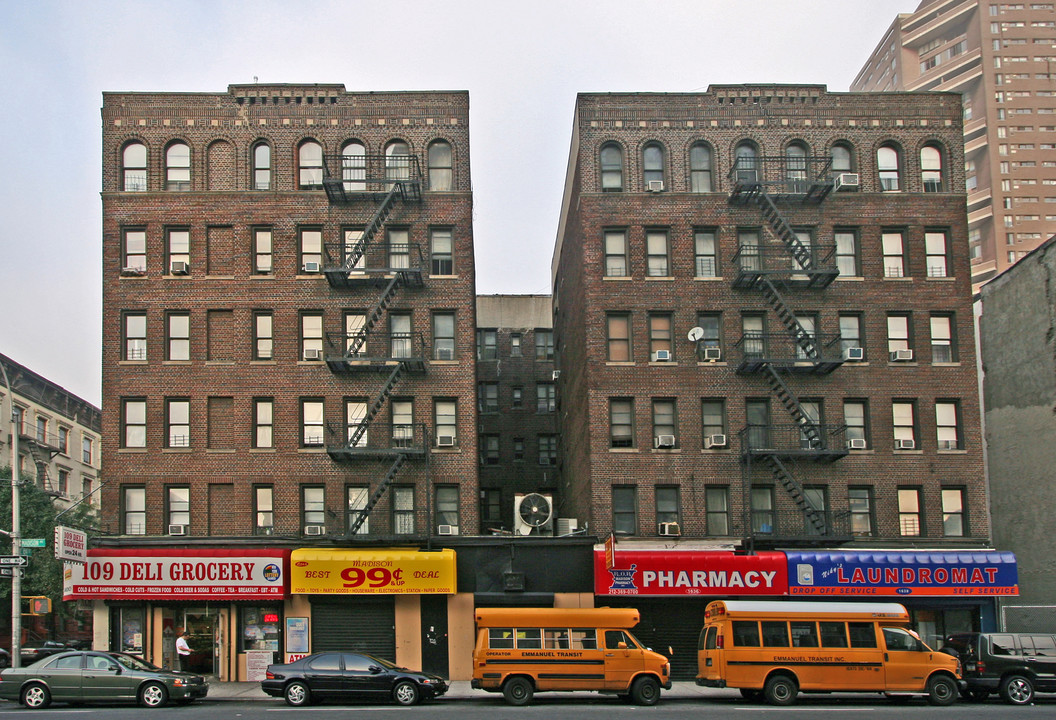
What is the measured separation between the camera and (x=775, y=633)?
27.9 m

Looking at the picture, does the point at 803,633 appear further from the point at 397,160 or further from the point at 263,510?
the point at 397,160

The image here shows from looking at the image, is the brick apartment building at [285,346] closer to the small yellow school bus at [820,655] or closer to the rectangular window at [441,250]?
the rectangular window at [441,250]

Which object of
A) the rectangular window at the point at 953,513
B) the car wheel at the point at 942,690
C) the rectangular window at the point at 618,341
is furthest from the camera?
the rectangular window at the point at 618,341

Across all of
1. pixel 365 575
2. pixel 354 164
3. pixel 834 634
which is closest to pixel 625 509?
pixel 365 575

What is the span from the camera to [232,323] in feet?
124

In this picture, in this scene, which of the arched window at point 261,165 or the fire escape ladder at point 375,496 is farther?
the arched window at point 261,165

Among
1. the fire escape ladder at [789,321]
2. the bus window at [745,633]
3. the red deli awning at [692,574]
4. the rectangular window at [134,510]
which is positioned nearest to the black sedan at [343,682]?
the bus window at [745,633]

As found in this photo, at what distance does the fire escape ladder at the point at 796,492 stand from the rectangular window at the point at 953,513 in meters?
4.45

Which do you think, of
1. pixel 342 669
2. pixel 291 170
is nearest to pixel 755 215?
pixel 291 170

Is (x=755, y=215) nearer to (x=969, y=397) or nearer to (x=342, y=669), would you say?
(x=969, y=397)

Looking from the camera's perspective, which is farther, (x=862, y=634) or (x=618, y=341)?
(x=618, y=341)

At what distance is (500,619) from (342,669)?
4.15 meters

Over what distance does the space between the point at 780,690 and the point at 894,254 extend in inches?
704

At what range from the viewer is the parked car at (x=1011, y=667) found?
28.6 metres
